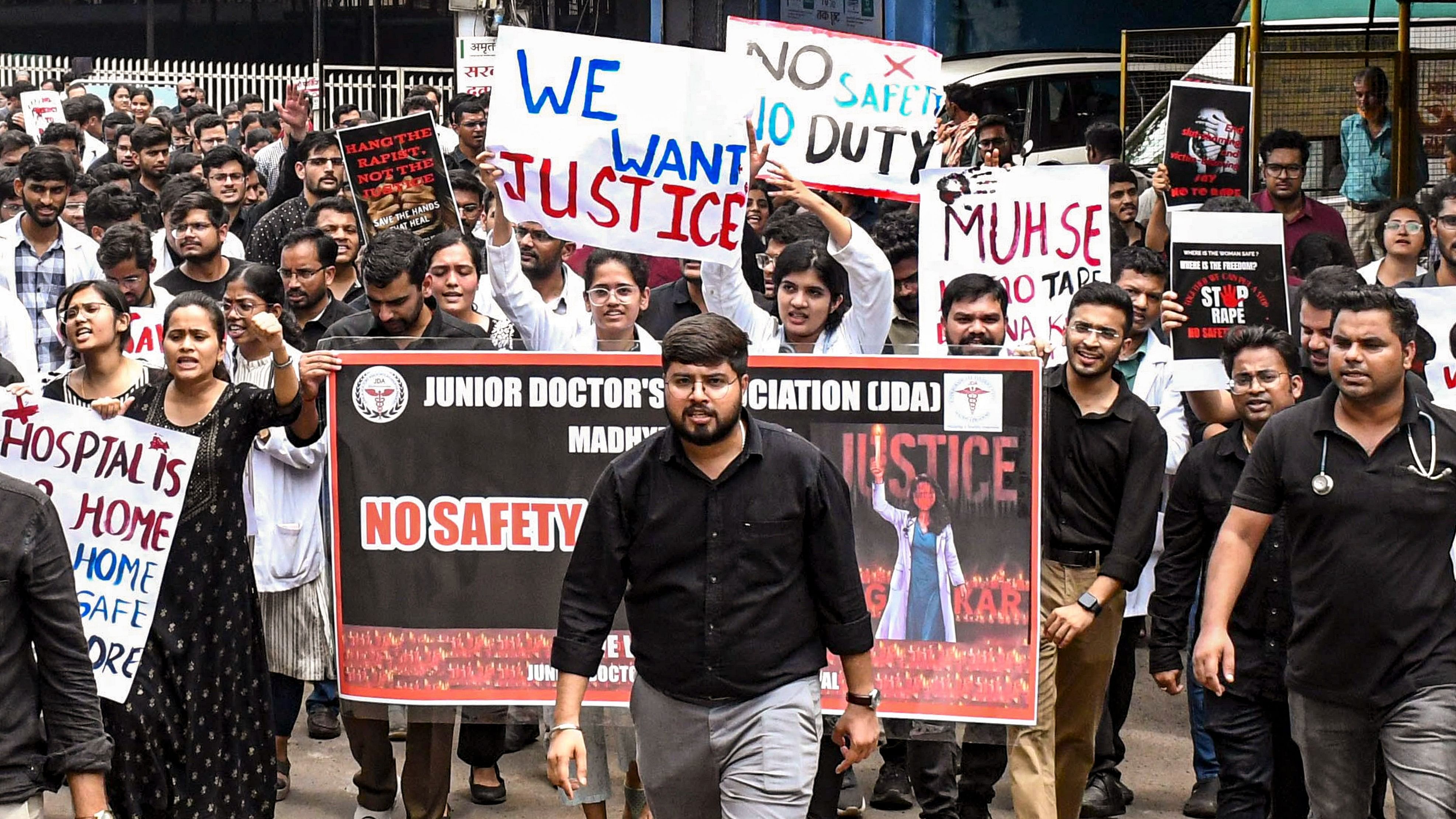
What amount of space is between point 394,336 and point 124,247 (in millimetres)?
1909

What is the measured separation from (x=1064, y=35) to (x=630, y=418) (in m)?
17.4

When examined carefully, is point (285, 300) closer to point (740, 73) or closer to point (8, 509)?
point (740, 73)

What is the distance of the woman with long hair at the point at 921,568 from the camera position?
5980mm

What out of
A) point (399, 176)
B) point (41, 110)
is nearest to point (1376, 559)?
point (399, 176)

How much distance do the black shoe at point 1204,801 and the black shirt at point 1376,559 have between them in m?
1.79

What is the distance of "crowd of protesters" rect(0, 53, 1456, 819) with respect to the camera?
485 cm

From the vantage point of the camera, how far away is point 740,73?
264 inches

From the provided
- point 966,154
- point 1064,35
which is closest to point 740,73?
point 966,154

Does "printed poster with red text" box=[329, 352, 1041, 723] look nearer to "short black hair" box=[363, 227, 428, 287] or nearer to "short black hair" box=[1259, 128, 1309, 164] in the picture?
"short black hair" box=[363, 227, 428, 287]

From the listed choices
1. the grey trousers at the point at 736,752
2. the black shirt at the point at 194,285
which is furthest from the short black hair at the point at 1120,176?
the grey trousers at the point at 736,752

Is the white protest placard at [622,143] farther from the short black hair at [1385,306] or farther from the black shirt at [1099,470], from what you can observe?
the short black hair at [1385,306]

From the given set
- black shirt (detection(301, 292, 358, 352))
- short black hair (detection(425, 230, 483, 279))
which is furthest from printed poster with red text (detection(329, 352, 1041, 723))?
black shirt (detection(301, 292, 358, 352))

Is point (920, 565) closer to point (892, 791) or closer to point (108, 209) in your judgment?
point (892, 791)

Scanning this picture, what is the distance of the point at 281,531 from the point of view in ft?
21.9
